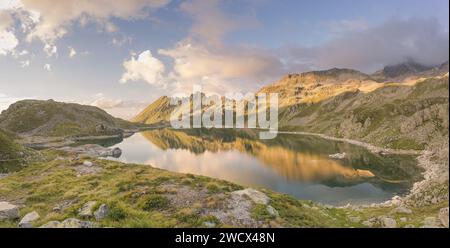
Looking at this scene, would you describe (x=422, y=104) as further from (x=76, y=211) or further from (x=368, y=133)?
(x=76, y=211)

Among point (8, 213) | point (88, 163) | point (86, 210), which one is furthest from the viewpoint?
point (88, 163)

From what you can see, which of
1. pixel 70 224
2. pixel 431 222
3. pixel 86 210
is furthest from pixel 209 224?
pixel 431 222

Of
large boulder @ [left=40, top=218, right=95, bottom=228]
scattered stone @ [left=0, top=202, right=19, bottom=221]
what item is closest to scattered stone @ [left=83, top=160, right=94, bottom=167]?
scattered stone @ [left=0, top=202, right=19, bottom=221]

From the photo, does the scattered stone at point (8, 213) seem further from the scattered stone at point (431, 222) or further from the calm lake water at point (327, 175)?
the calm lake water at point (327, 175)

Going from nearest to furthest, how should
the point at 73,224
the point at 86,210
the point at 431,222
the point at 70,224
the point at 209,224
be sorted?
the point at 70,224, the point at 73,224, the point at 209,224, the point at 86,210, the point at 431,222

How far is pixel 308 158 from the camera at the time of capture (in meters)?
127

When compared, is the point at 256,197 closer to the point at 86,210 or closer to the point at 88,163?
the point at 86,210

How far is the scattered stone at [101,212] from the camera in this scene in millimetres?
22125

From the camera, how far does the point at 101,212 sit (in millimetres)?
22453

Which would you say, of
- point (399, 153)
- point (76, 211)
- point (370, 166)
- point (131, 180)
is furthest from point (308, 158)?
point (76, 211)

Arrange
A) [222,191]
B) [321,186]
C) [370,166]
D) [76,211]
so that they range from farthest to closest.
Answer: [370,166], [321,186], [222,191], [76,211]

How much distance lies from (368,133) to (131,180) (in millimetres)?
181408
